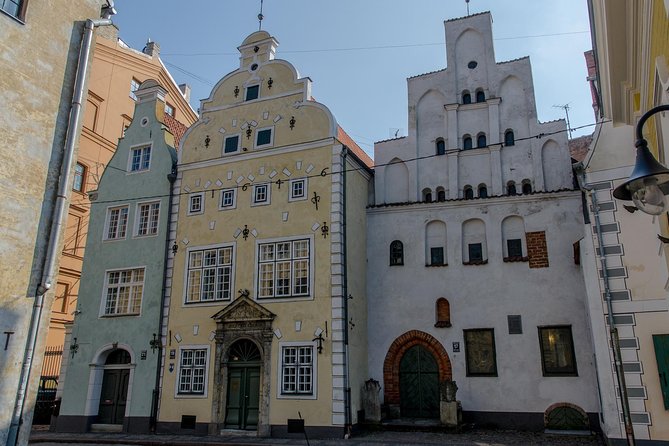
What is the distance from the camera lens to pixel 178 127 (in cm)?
2845

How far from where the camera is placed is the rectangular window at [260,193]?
2030cm

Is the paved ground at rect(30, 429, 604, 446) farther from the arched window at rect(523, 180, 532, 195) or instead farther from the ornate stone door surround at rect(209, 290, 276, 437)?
the arched window at rect(523, 180, 532, 195)

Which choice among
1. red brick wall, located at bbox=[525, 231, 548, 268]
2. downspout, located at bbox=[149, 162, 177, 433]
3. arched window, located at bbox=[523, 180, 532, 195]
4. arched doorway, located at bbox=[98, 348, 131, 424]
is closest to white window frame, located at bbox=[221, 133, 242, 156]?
downspout, located at bbox=[149, 162, 177, 433]

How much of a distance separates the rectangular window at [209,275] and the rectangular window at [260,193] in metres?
2.08

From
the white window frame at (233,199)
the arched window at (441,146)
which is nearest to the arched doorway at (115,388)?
the white window frame at (233,199)

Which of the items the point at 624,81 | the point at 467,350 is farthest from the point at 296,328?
the point at 624,81

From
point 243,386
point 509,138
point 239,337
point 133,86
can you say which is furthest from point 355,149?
point 133,86

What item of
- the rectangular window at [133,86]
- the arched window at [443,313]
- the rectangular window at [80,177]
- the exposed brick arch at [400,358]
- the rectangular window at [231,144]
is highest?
the rectangular window at [133,86]

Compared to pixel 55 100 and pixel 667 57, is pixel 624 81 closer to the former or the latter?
pixel 667 57

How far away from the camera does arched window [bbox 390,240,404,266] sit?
20188mm

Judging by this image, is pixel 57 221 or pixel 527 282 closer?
pixel 57 221

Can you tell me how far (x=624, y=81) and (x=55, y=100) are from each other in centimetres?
1168

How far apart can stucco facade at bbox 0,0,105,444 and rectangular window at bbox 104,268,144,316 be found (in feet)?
31.5

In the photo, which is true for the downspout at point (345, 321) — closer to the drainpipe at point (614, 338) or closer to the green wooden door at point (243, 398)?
the green wooden door at point (243, 398)
